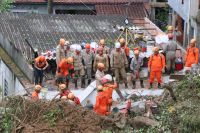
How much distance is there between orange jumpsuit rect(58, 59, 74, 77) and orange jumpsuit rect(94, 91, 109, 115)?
133 inches

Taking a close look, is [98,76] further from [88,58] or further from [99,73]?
[88,58]

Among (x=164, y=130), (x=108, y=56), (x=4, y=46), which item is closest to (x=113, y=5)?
(x=4, y=46)

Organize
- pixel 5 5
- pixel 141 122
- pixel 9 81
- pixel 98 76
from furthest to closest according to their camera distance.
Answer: pixel 5 5
pixel 9 81
pixel 98 76
pixel 141 122

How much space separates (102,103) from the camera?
20250 mm

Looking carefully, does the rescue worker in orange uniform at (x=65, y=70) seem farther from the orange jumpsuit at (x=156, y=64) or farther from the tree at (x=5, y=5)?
the tree at (x=5, y=5)

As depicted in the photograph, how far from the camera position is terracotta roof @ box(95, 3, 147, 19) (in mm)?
40406

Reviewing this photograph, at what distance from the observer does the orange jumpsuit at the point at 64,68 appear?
921 inches

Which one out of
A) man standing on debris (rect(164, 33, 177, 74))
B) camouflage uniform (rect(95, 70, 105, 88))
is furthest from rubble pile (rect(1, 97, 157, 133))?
man standing on debris (rect(164, 33, 177, 74))

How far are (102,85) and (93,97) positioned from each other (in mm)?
1630

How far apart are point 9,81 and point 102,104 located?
7.41 metres

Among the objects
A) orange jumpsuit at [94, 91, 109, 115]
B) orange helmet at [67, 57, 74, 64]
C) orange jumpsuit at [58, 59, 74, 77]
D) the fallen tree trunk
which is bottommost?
the fallen tree trunk

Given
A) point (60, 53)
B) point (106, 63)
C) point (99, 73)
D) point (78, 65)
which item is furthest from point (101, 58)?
point (60, 53)

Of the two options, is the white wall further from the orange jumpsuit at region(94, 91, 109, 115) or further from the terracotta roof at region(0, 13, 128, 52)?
the orange jumpsuit at region(94, 91, 109, 115)

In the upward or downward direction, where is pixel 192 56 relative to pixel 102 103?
upward
